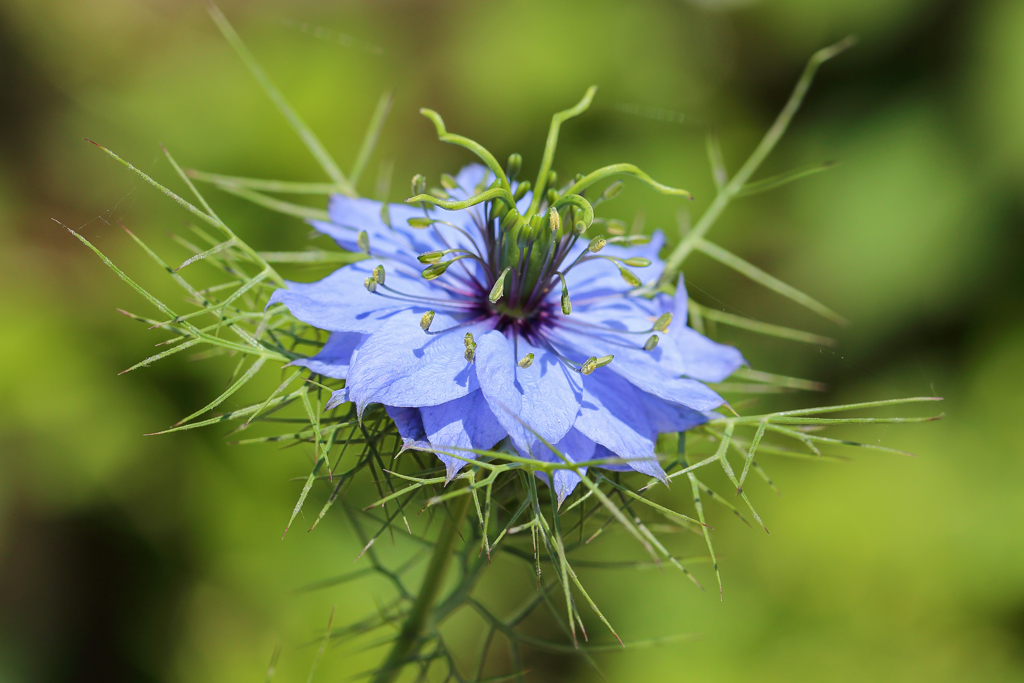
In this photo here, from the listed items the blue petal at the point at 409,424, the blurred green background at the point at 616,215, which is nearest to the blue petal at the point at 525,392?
the blue petal at the point at 409,424

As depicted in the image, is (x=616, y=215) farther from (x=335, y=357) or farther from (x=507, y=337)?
(x=335, y=357)

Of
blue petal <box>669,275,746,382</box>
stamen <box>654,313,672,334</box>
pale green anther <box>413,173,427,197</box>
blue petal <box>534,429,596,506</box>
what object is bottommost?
blue petal <box>534,429,596,506</box>

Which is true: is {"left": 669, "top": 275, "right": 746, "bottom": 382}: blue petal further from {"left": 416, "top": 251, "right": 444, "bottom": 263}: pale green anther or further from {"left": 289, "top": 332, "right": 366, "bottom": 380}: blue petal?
{"left": 289, "top": 332, "right": 366, "bottom": 380}: blue petal

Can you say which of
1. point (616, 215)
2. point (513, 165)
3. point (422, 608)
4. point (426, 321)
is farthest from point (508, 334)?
point (616, 215)

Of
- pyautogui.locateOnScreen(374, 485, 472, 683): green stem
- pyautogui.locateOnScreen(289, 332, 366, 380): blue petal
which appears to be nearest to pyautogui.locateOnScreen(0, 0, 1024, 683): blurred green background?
pyautogui.locateOnScreen(374, 485, 472, 683): green stem

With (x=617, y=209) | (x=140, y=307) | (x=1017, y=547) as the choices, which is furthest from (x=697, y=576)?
(x=140, y=307)

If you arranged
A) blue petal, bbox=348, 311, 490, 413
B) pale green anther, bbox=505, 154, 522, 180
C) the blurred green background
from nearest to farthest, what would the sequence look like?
blue petal, bbox=348, 311, 490, 413
pale green anther, bbox=505, 154, 522, 180
the blurred green background

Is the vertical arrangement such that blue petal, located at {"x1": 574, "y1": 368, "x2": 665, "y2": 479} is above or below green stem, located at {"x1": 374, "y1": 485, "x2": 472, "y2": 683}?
above

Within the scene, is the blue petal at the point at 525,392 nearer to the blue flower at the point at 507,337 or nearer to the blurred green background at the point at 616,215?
the blue flower at the point at 507,337
